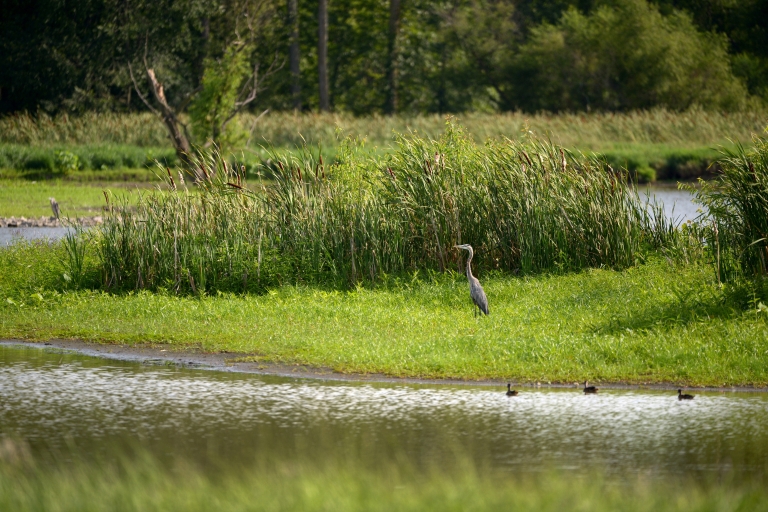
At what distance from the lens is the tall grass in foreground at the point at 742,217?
11.2 m

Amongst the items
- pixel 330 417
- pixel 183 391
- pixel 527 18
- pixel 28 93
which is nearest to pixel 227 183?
pixel 183 391

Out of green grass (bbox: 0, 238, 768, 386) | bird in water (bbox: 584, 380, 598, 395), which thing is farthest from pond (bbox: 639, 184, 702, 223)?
bird in water (bbox: 584, 380, 598, 395)

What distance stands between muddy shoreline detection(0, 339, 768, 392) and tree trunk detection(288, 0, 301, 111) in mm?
40317

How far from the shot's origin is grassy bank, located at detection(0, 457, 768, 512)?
539 centimetres

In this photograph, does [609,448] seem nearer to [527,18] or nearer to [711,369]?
[711,369]

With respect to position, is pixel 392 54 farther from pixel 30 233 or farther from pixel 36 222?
pixel 30 233

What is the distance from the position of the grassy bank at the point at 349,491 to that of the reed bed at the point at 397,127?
31.4 metres

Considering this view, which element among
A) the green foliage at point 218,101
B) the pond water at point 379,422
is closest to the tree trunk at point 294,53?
the green foliage at point 218,101

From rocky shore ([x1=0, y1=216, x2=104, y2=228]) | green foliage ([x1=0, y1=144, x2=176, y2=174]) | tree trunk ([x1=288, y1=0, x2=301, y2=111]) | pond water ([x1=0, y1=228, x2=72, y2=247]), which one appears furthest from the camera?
tree trunk ([x1=288, y1=0, x2=301, y2=111])

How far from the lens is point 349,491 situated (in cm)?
557

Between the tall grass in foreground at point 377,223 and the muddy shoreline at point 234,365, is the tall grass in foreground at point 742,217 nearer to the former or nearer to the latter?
the tall grass in foreground at point 377,223

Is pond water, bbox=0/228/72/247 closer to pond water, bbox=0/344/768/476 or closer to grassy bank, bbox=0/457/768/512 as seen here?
pond water, bbox=0/344/768/476

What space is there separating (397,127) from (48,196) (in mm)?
17879

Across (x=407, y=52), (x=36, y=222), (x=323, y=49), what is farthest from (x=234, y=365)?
(x=407, y=52)
